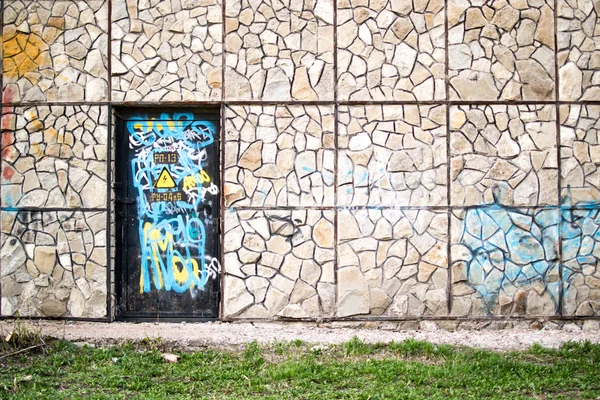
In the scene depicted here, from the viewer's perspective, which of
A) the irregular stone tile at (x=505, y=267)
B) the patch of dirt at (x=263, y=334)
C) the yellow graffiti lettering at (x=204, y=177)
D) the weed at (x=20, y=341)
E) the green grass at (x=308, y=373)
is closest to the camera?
the green grass at (x=308, y=373)

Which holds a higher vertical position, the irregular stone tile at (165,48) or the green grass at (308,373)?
the irregular stone tile at (165,48)

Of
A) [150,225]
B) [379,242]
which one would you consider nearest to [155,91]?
[150,225]

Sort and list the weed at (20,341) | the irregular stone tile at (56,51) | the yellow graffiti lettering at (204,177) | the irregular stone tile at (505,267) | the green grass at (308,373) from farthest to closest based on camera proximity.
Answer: the yellow graffiti lettering at (204,177), the irregular stone tile at (56,51), the irregular stone tile at (505,267), the weed at (20,341), the green grass at (308,373)

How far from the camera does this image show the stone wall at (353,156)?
26.9ft

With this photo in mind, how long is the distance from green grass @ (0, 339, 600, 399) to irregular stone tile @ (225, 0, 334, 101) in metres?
3.10

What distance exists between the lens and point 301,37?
831 centimetres

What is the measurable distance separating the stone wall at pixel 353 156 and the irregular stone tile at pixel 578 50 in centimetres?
2

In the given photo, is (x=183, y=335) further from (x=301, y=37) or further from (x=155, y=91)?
(x=301, y=37)

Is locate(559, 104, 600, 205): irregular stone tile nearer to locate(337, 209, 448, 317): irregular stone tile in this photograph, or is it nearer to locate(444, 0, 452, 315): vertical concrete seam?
locate(444, 0, 452, 315): vertical concrete seam

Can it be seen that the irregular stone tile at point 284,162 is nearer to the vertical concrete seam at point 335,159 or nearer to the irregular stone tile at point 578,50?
the vertical concrete seam at point 335,159

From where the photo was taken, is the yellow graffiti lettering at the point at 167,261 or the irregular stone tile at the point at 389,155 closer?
the irregular stone tile at the point at 389,155

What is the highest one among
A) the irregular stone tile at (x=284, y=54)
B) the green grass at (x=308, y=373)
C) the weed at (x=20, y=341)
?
the irregular stone tile at (x=284, y=54)

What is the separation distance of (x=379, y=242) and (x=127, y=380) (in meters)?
3.45

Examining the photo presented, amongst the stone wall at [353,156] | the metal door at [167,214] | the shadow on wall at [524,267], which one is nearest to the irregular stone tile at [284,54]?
the stone wall at [353,156]
